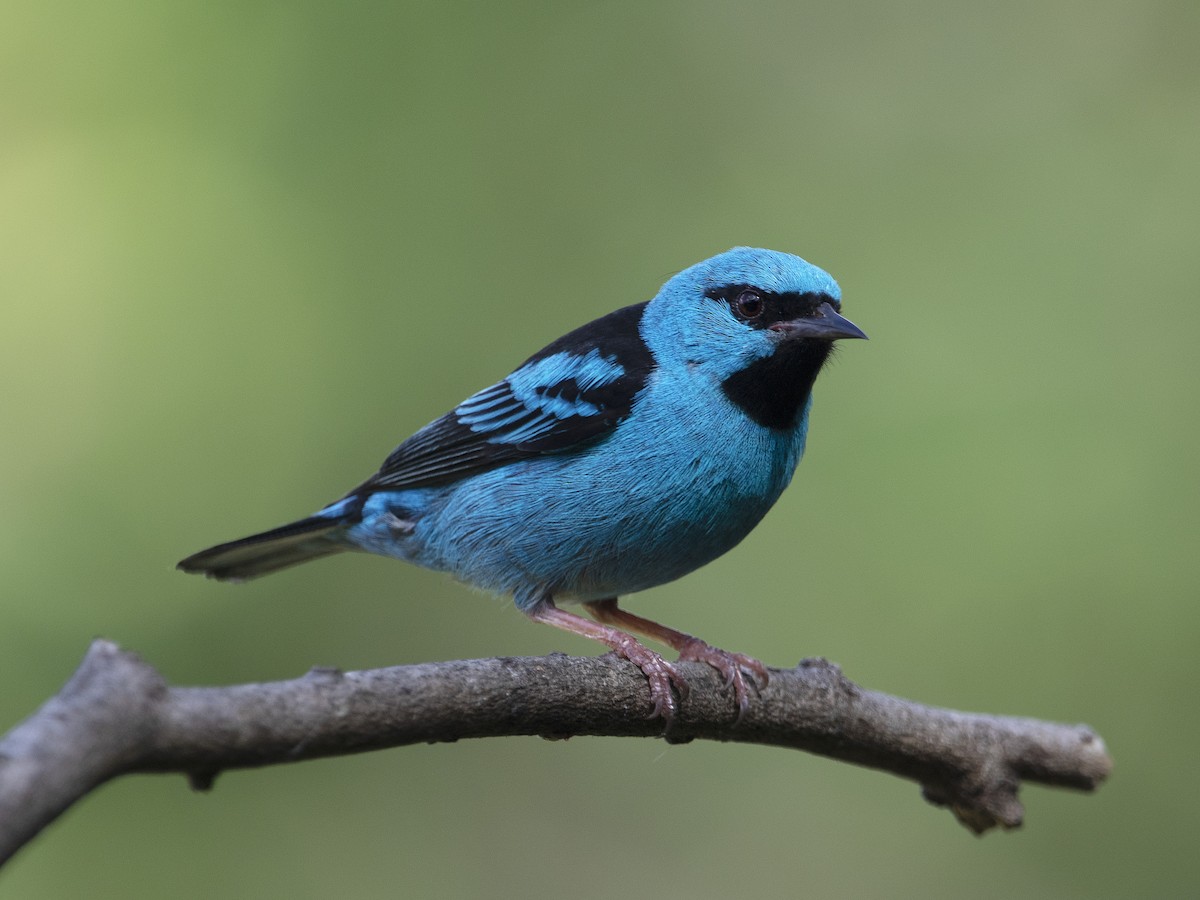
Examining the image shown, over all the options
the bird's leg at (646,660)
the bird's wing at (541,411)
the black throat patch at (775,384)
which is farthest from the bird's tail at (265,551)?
the black throat patch at (775,384)

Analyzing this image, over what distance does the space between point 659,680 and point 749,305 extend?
172cm

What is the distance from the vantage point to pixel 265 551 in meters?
5.72

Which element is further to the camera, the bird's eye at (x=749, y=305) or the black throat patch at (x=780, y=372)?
the bird's eye at (x=749, y=305)

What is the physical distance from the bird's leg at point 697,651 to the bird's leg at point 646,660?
321 mm

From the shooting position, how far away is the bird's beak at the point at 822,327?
4.86 metres

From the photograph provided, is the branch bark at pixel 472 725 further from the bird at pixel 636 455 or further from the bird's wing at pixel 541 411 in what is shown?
the bird's wing at pixel 541 411

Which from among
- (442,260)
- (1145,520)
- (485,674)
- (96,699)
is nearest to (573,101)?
(442,260)

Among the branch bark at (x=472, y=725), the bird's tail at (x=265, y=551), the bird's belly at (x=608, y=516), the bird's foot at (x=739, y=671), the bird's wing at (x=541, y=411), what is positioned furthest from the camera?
the bird's tail at (x=265, y=551)

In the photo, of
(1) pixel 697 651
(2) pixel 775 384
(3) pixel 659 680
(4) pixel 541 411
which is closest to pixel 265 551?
(4) pixel 541 411

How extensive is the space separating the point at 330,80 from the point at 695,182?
277 cm

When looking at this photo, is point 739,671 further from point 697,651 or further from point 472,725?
point 472,725

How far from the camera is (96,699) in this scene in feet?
8.04

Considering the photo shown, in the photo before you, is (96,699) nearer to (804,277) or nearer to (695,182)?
(804,277)

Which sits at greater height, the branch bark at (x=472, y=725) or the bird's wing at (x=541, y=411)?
the bird's wing at (x=541, y=411)
